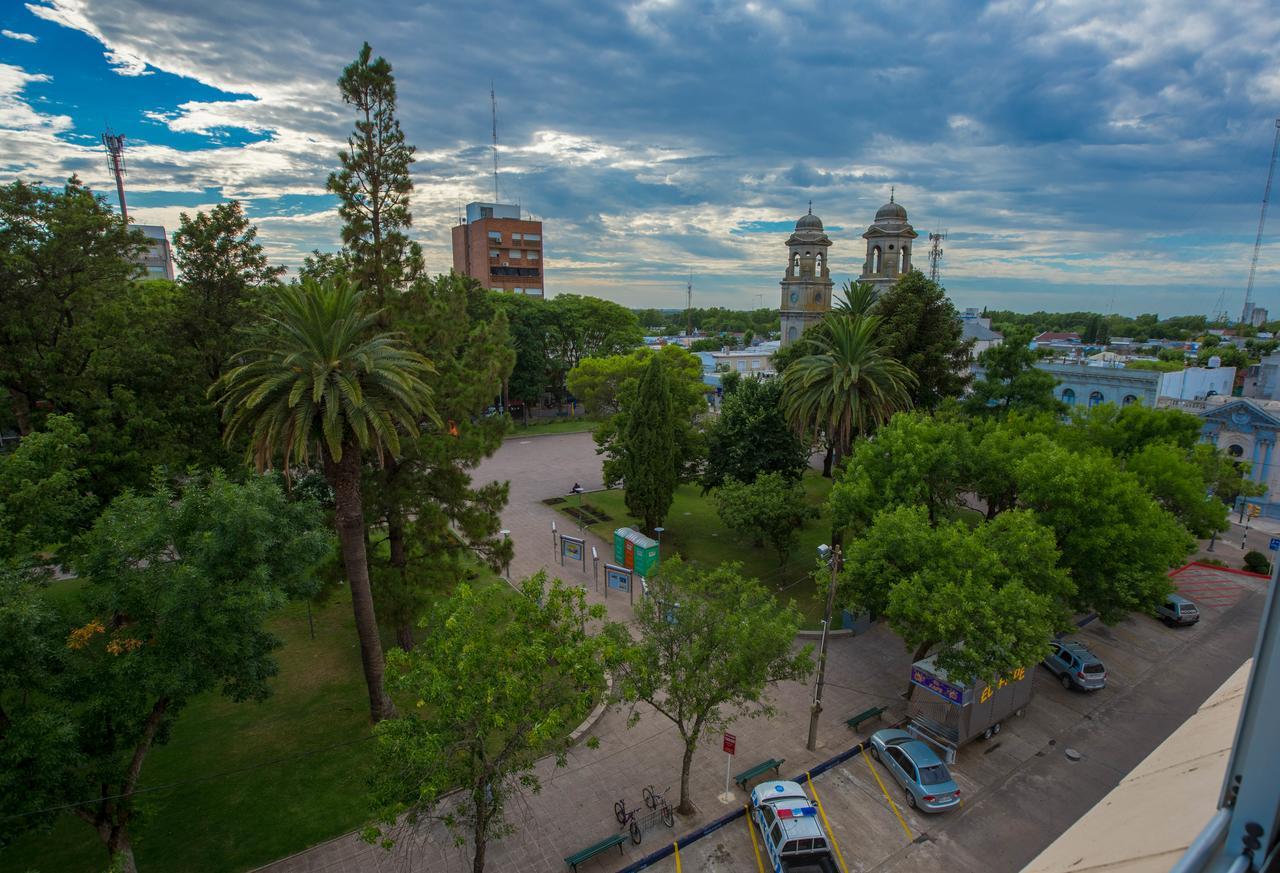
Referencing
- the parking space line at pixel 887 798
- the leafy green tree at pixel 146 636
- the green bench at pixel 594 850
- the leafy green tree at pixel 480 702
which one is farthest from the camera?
the parking space line at pixel 887 798

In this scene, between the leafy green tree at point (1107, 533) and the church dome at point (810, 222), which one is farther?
the church dome at point (810, 222)

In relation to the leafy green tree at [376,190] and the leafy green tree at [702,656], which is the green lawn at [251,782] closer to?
the leafy green tree at [702,656]

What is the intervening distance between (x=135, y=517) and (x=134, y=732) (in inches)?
155

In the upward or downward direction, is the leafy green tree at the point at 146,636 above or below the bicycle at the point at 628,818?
above

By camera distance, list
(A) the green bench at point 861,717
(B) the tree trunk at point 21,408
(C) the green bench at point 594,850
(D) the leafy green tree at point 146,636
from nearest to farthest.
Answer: (D) the leafy green tree at point 146,636
(C) the green bench at point 594,850
(A) the green bench at point 861,717
(B) the tree trunk at point 21,408

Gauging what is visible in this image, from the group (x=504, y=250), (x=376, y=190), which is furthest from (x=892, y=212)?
(x=504, y=250)

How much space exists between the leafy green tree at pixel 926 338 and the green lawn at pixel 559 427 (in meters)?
29.4

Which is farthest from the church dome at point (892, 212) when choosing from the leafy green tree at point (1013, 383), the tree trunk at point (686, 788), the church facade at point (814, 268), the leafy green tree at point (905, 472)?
the tree trunk at point (686, 788)

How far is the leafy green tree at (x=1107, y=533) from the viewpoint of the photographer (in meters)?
18.9

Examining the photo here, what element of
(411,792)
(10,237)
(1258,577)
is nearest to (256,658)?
(411,792)

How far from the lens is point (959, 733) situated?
57.0 ft

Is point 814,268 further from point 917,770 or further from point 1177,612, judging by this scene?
point 917,770

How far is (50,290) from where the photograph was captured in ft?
67.0

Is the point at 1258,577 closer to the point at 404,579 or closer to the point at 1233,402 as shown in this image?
the point at 1233,402
